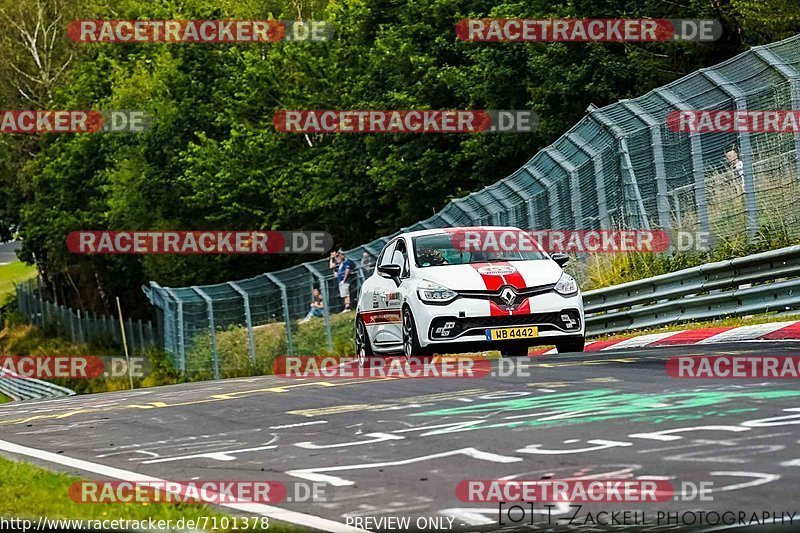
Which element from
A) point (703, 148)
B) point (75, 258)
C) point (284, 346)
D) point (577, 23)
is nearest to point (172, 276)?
point (75, 258)

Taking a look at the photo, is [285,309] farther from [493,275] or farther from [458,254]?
[493,275]

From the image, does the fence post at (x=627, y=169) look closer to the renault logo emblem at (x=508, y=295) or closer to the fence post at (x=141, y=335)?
the renault logo emblem at (x=508, y=295)

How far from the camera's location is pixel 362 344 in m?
19.0

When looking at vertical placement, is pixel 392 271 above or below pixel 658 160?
below

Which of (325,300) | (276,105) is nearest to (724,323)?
(325,300)

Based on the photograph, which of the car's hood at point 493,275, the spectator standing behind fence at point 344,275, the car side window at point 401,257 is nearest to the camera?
the car's hood at point 493,275

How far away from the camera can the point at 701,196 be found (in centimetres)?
1878

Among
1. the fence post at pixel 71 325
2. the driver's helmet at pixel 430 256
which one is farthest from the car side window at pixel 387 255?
the fence post at pixel 71 325

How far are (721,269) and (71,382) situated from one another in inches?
1548

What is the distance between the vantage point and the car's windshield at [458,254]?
676 inches

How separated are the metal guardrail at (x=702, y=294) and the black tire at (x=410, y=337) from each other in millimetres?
3564

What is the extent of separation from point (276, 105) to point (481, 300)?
4558cm

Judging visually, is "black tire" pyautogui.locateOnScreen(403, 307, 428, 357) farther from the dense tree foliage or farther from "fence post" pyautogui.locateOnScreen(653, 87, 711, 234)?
the dense tree foliage

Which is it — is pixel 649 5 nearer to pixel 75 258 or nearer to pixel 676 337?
pixel 676 337
